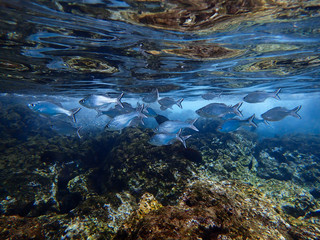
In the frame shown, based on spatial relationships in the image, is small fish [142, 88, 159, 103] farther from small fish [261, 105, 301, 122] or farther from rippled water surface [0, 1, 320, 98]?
small fish [261, 105, 301, 122]

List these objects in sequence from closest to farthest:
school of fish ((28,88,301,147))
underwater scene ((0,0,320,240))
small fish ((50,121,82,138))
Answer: underwater scene ((0,0,320,240)) < school of fish ((28,88,301,147)) < small fish ((50,121,82,138))

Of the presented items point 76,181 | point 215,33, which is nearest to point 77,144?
point 76,181

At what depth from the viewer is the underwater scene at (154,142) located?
3.28 metres

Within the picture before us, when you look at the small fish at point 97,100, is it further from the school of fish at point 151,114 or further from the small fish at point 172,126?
the small fish at point 172,126

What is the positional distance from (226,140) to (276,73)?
855cm

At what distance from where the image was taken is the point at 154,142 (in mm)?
6504

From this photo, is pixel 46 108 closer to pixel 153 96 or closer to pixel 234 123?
pixel 153 96

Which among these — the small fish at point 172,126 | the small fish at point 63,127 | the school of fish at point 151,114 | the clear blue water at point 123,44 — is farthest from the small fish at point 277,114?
the small fish at point 63,127

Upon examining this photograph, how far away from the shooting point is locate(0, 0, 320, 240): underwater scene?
3.28 metres

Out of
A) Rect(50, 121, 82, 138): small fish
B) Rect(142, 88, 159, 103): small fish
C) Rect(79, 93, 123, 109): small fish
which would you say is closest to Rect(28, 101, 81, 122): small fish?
Rect(79, 93, 123, 109): small fish

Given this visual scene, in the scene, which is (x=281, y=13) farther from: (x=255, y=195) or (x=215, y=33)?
(x=255, y=195)

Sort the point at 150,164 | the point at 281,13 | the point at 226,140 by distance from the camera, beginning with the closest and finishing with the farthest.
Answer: the point at 281,13 < the point at 150,164 < the point at 226,140

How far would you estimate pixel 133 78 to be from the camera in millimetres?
14086

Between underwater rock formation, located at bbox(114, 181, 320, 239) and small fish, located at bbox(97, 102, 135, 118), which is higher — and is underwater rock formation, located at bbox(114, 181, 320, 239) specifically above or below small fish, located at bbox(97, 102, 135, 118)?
above
